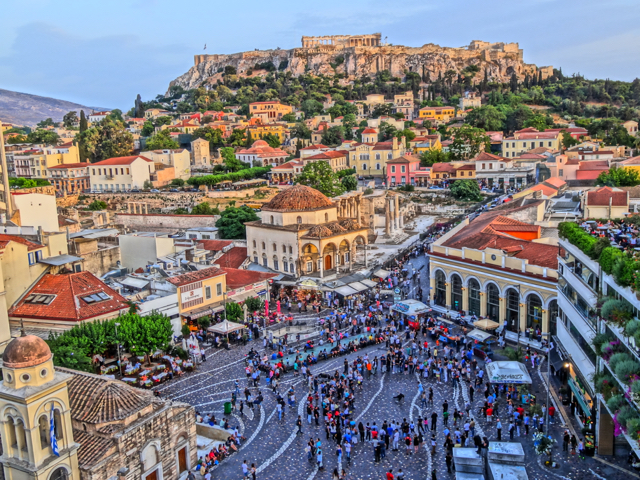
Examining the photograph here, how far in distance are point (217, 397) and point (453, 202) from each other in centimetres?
5000

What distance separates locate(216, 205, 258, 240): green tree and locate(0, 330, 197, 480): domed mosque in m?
31.7

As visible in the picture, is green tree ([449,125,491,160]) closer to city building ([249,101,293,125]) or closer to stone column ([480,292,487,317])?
city building ([249,101,293,125])

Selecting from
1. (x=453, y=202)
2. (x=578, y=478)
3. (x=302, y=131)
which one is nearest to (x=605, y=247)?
(x=578, y=478)

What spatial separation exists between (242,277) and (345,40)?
442 ft

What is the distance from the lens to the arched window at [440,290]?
3192 centimetres

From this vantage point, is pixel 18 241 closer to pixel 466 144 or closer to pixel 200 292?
pixel 200 292

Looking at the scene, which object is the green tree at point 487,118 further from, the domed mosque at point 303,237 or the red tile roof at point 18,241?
the red tile roof at point 18,241

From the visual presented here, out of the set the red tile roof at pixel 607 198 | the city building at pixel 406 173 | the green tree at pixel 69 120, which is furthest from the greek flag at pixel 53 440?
the green tree at pixel 69 120

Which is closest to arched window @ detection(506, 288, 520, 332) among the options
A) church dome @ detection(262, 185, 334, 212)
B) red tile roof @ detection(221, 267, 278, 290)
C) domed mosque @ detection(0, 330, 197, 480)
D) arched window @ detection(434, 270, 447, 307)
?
arched window @ detection(434, 270, 447, 307)

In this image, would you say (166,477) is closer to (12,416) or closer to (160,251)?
(12,416)

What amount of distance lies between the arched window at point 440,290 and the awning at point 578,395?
445 inches

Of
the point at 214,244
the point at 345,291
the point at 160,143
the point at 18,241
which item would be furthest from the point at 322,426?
the point at 160,143

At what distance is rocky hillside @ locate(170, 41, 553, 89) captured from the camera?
145 m

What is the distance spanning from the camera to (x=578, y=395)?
19766mm
